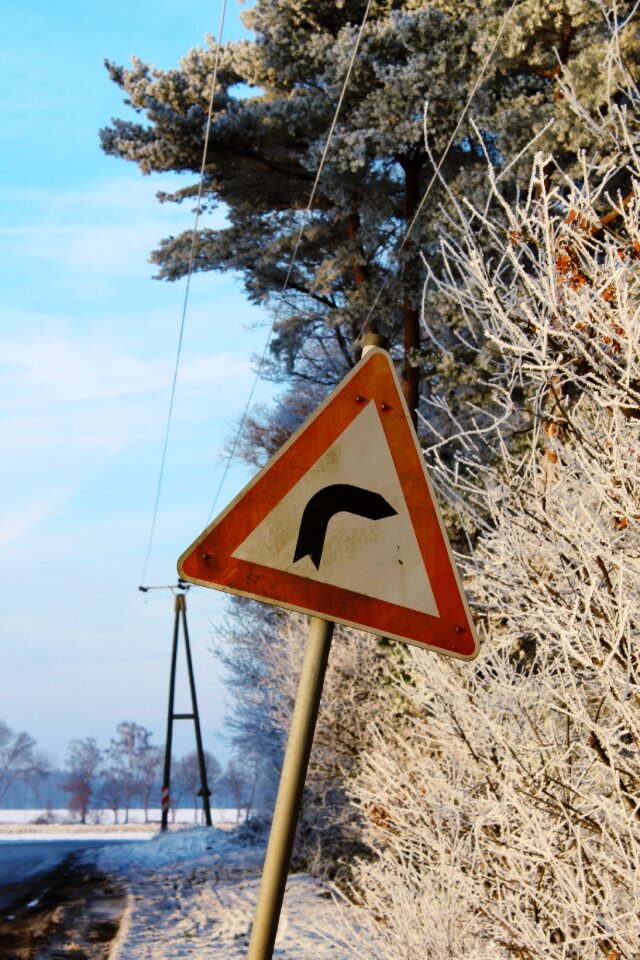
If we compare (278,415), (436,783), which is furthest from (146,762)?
(436,783)

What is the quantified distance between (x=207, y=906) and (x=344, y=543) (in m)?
12.7

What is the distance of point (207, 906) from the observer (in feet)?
47.1

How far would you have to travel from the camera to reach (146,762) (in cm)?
12156

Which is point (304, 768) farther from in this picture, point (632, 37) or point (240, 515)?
point (632, 37)

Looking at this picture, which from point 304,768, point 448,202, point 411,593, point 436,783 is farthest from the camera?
point 448,202

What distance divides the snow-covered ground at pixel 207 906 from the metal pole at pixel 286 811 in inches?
126

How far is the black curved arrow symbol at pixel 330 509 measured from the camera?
115 inches

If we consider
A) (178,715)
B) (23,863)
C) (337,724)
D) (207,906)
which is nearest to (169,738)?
(178,715)

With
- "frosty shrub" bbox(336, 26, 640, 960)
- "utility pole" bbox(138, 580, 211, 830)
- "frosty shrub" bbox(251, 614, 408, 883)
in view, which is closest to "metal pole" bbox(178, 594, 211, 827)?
"utility pole" bbox(138, 580, 211, 830)

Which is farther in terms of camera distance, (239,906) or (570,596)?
(239,906)

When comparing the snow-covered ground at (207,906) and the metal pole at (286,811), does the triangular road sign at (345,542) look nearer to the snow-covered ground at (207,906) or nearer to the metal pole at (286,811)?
the metal pole at (286,811)

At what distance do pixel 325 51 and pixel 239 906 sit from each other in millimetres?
13947

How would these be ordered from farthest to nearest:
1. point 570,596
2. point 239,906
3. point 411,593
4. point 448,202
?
point 448,202, point 239,906, point 570,596, point 411,593

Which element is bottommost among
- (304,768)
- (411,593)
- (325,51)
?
(304,768)
